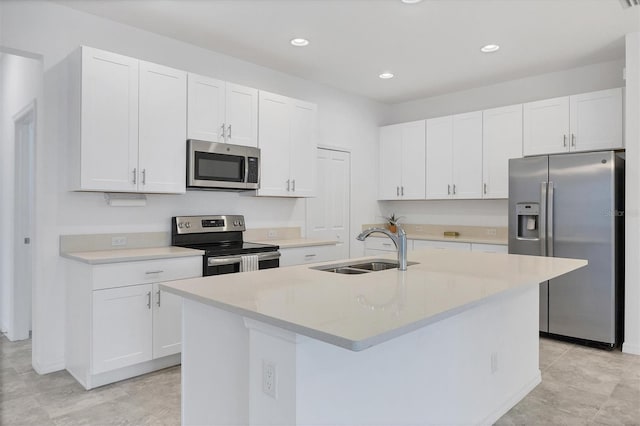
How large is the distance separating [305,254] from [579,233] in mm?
2475

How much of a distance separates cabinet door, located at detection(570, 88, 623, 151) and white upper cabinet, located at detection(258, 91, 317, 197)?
2.57m

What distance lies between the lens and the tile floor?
8.14 feet

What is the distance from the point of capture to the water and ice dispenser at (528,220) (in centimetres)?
406

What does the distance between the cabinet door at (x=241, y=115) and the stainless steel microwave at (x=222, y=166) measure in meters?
0.09

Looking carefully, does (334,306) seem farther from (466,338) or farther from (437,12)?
(437,12)

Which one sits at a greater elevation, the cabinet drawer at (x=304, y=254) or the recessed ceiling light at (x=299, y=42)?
the recessed ceiling light at (x=299, y=42)

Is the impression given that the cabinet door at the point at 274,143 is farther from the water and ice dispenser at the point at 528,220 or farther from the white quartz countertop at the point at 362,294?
the water and ice dispenser at the point at 528,220

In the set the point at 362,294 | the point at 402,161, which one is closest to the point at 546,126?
the point at 402,161

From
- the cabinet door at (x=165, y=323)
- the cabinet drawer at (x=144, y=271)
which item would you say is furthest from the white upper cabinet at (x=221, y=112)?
the cabinet door at (x=165, y=323)

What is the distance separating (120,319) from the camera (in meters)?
2.93

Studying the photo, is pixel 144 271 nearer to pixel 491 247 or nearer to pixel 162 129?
pixel 162 129

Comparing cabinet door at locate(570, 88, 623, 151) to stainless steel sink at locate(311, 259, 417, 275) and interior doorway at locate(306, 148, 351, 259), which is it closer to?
interior doorway at locate(306, 148, 351, 259)

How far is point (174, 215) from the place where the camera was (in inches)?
147

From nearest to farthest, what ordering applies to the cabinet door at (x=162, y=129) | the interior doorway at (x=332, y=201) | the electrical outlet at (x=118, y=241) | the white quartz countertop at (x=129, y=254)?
1. the white quartz countertop at (x=129, y=254)
2. the cabinet door at (x=162, y=129)
3. the electrical outlet at (x=118, y=241)
4. the interior doorway at (x=332, y=201)
